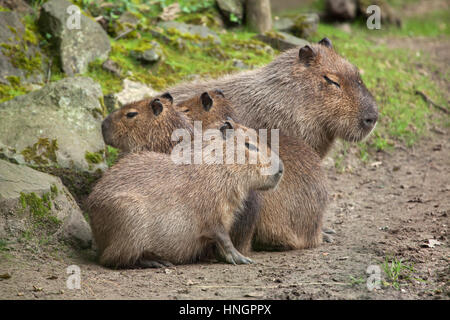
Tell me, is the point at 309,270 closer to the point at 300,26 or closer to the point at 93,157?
the point at 93,157

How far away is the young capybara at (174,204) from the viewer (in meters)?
4.71

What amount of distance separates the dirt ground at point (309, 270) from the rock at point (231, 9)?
5170 millimetres

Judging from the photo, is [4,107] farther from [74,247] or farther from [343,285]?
[343,285]

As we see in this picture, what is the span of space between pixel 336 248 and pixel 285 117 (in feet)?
4.41

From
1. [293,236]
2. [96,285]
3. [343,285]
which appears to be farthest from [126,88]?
[343,285]

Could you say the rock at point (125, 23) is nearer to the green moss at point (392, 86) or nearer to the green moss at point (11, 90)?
the green moss at point (11, 90)

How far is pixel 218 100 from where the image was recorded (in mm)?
5832

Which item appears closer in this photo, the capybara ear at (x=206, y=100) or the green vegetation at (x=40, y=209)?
the green vegetation at (x=40, y=209)

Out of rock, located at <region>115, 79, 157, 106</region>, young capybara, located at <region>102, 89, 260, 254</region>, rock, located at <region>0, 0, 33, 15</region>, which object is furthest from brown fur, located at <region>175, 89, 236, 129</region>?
rock, located at <region>0, 0, 33, 15</region>

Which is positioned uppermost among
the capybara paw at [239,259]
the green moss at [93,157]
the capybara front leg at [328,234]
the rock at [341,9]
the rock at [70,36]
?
the rock at [341,9]

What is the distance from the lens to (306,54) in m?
5.90

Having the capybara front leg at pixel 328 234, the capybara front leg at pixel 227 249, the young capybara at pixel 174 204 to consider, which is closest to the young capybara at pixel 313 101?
the capybara front leg at pixel 328 234

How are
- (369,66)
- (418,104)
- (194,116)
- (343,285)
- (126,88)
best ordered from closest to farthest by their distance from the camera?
1. (343,285)
2. (194,116)
3. (126,88)
4. (418,104)
5. (369,66)

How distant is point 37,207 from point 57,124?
1381mm
